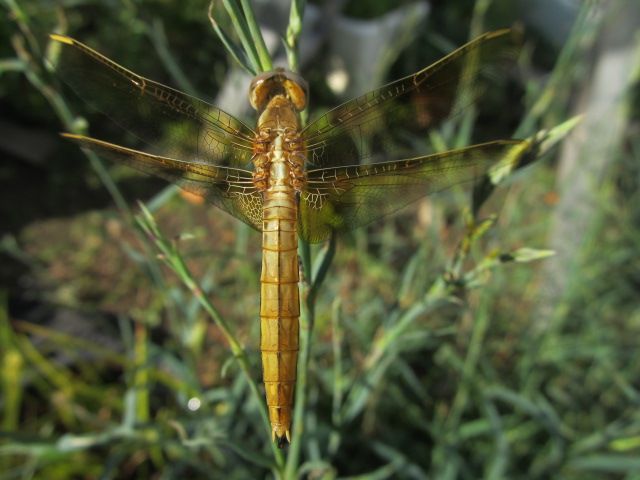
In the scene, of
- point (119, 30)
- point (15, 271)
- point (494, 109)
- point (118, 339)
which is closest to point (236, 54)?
point (118, 339)

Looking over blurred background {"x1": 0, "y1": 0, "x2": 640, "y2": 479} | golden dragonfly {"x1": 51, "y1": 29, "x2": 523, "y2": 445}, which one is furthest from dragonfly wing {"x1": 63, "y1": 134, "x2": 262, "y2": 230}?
blurred background {"x1": 0, "y1": 0, "x2": 640, "y2": 479}

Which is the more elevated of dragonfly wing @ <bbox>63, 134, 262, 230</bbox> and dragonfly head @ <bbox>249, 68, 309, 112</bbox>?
dragonfly head @ <bbox>249, 68, 309, 112</bbox>

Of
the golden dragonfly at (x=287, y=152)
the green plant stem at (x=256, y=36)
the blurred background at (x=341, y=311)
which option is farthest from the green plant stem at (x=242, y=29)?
the blurred background at (x=341, y=311)

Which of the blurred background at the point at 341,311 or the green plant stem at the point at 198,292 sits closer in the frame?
the green plant stem at the point at 198,292

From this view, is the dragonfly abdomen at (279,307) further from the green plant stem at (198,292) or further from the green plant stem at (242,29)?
the green plant stem at (242,29)

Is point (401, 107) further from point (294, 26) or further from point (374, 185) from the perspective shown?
point (294, 26)

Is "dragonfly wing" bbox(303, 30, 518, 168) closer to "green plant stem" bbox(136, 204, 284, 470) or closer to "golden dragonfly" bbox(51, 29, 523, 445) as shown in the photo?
"golden dragonfly" bbox(51, 29, 523, 445)

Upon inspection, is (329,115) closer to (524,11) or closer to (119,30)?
(119,30)
